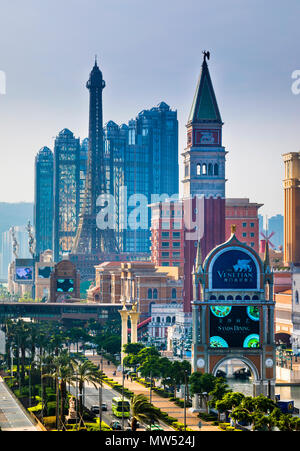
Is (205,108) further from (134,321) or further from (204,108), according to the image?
(134,321)

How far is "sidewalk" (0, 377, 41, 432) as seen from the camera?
8341 centimetres

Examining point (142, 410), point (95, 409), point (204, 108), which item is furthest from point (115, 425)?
point (204, 108)

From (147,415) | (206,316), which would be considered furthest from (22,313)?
(147,415)

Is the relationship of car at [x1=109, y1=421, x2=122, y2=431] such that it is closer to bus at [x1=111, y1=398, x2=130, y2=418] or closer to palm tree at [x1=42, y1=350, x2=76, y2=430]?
bus at [x1=111, y1=398, x2=130, y2=418]

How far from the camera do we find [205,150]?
162375mm

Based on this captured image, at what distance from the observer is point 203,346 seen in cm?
9681

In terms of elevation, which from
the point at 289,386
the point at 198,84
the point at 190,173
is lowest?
the point at 289,386

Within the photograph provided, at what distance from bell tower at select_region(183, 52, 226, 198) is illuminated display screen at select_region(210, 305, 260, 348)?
214 feet

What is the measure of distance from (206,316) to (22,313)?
102m

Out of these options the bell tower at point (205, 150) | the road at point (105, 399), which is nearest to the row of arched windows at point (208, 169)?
the bell tower at point (205, 150)

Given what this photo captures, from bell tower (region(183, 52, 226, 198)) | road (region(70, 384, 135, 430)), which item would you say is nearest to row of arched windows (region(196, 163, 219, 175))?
bell tower (region(183, 52, 226, 198))

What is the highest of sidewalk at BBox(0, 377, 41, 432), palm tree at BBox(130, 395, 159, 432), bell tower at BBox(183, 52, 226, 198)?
bell tower at BBox(183, 52, 226, 198)

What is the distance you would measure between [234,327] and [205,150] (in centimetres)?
6815
